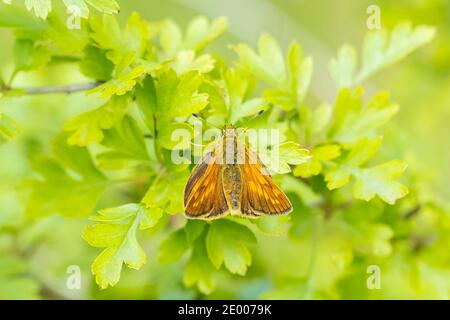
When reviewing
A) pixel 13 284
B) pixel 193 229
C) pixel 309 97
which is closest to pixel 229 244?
pixel 193 229

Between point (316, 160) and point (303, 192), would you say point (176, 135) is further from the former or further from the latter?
point (303, 192)

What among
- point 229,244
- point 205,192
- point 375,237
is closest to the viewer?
point 205,192

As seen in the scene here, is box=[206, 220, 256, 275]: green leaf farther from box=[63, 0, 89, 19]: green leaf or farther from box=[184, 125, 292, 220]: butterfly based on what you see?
box=[63, 0, 89, 19]: green leaf

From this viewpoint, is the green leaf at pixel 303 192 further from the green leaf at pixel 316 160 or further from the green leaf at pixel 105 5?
the green leaf at pixel 105 5

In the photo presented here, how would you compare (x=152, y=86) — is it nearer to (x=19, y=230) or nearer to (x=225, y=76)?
(x=225, y=76)

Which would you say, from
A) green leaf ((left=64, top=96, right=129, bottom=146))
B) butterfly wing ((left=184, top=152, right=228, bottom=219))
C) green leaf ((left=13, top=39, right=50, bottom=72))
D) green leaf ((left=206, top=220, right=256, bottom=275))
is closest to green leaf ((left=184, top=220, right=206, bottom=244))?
green leaf ((left=206, top=220, right=256, bottom=275))

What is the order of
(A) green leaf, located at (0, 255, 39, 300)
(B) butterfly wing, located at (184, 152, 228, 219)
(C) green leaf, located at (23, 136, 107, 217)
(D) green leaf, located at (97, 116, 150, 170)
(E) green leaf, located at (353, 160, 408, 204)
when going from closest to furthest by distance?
(B) butterfly wing, located at (184, 152, 228, 219) < (E) green leaf, located at (353, 160, 408, 204) < (D) green leaf, located at (97, 116, 150, 170) < (C) green leaf, located at (23, 136, 107, 217) < (A) green leaf, located at (0, 255, 39, 300)
